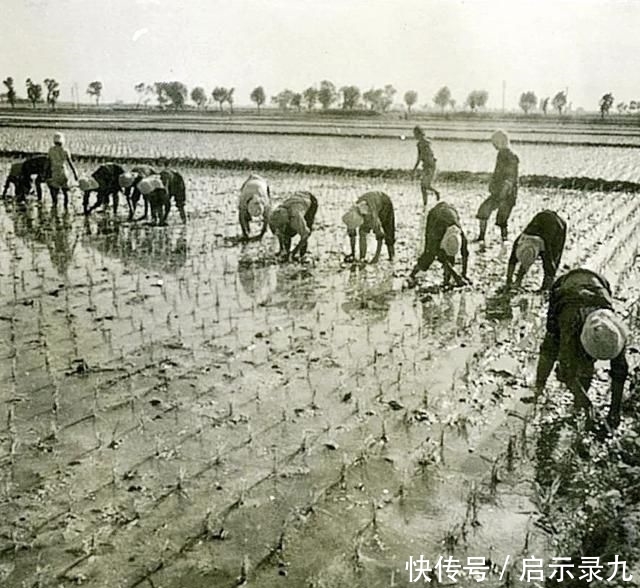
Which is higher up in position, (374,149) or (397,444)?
(374,149)

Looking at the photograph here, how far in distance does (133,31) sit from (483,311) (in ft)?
6.96

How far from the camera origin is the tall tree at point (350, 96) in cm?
459

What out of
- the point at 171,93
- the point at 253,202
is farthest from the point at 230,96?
the point at 253,202

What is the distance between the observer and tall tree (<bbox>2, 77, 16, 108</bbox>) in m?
3.35

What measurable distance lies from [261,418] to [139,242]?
3.07 m

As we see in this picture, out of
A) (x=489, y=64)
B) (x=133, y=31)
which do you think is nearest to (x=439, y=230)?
→ (x=489, y=64)

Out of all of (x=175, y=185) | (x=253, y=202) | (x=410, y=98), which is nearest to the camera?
(x=410, y=98)

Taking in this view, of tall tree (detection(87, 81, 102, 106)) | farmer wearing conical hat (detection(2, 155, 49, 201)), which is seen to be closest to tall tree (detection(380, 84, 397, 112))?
tall tree (detection(87, 81, 102, 106))

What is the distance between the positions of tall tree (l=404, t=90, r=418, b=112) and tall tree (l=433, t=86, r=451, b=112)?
13 cm

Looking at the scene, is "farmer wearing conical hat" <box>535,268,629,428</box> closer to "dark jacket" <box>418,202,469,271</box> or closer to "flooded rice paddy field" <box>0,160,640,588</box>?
"flooded rice paddy field" <box>0,160,640,588</box>

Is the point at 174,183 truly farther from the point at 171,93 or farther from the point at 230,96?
the point at 171,93

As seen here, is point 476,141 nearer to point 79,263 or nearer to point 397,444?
point 79,263

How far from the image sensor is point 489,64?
3.39 metres

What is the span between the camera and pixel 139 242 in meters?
5.21
